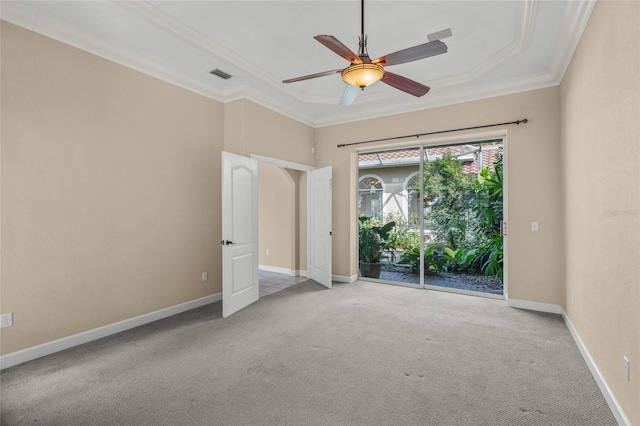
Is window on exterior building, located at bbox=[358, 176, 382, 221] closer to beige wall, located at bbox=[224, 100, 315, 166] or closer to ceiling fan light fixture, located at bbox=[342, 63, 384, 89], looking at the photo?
beige wall, located at bbox=[224, 100, 315, 166]

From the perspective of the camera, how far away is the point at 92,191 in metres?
3.07

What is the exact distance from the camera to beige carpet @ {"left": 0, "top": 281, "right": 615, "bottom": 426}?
1.97m

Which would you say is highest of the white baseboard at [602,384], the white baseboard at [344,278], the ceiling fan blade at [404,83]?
the ceiling fan blade at [404,83]

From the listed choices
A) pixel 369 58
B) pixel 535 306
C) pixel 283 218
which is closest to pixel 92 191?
pixel 369 58

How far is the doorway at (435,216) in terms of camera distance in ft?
14.9

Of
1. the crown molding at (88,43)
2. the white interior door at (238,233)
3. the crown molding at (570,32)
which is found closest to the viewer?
the crown molding at (570,32)

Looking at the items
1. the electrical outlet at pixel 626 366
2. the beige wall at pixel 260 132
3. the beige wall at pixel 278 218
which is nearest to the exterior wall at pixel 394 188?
the beige wall at pixel 260 132

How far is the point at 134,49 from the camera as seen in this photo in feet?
10.7

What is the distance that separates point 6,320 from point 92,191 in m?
1.28

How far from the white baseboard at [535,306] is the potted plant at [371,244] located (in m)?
2.09

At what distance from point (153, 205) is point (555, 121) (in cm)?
507

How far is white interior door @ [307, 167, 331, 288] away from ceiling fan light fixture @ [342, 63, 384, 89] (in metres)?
2.84

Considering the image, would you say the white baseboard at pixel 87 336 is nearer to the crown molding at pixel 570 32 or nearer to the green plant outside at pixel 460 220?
the green plant outside at pixel 460 220

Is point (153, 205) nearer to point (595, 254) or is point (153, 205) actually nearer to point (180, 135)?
point (180, 135)
